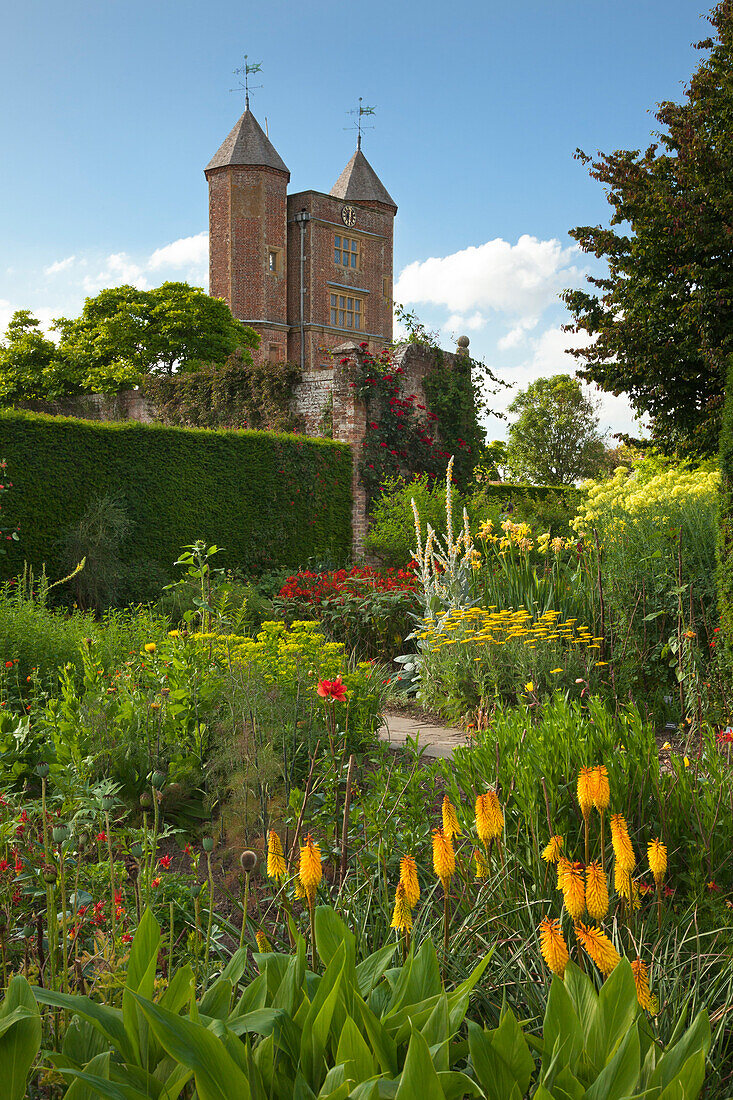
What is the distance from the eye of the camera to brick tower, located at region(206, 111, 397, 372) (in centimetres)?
3022

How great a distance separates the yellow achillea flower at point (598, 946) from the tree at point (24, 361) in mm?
29410

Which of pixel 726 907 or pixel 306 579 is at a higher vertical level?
pixel 306 579

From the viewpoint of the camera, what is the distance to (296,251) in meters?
32.1

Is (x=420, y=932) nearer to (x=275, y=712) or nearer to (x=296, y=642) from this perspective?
(x=275, y=712)

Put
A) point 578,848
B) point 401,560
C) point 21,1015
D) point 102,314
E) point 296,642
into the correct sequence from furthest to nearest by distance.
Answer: point 102,314 < point 401,560 < point 296,642 < point 578,848 < point 21,1015

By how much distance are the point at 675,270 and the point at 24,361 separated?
85.6ft

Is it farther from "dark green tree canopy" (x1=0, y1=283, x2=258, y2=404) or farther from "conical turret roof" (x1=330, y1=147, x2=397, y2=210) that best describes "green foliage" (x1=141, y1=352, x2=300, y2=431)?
"conical turret roof" (x1=330, y1=147, x2=397, y2=210)

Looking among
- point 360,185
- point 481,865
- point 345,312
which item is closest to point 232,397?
point 481,865

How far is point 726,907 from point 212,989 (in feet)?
4.34

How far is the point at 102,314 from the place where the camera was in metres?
28.0

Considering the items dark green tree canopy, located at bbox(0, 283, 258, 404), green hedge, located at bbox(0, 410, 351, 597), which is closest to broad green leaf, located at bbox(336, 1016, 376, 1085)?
green hedge, located at bbox(0, 410, 351, 597)

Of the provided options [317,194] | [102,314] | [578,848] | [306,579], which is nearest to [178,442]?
[306,579]

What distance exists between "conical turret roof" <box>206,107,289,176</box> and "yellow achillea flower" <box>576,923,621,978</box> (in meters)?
32.7

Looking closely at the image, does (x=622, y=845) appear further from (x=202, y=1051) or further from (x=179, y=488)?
(x=179, y=488)
